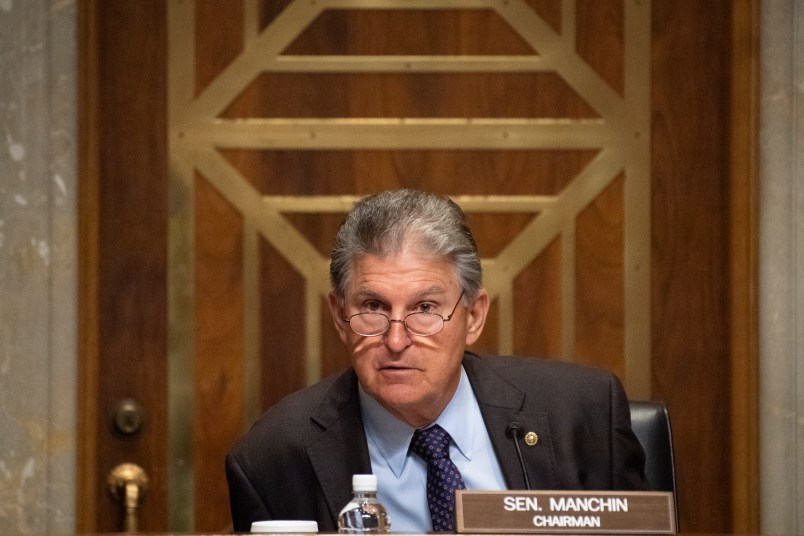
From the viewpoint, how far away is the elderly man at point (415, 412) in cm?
217

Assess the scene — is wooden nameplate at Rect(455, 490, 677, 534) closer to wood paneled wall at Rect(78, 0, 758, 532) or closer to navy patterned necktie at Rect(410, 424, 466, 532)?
navy patterned necktie at Rect(410, 424, 466, 532)

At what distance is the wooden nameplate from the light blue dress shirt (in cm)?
61

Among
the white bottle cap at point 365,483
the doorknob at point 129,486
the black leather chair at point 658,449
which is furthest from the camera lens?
the doorknob at point 129,486

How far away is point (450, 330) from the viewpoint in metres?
2.20

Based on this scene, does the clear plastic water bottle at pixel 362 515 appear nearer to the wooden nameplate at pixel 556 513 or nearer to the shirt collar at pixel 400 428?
the wooden nameplate at pixel 556 513

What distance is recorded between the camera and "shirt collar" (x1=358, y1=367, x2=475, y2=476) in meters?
2.29

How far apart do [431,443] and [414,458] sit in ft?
0.17

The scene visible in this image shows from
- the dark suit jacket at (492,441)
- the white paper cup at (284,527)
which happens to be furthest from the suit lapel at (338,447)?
the white paper cup at (284,527)

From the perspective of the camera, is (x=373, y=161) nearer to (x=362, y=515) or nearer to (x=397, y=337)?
(x=397, y=337)

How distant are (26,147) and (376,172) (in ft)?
2.96

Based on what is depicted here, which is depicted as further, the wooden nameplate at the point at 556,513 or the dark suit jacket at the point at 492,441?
the dark suit jacket at the point at 492,441

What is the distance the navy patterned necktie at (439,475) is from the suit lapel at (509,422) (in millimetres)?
98

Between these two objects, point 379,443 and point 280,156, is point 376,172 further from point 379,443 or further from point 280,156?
point 379,443

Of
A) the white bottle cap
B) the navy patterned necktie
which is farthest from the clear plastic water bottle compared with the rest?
the navy patterned necktie
